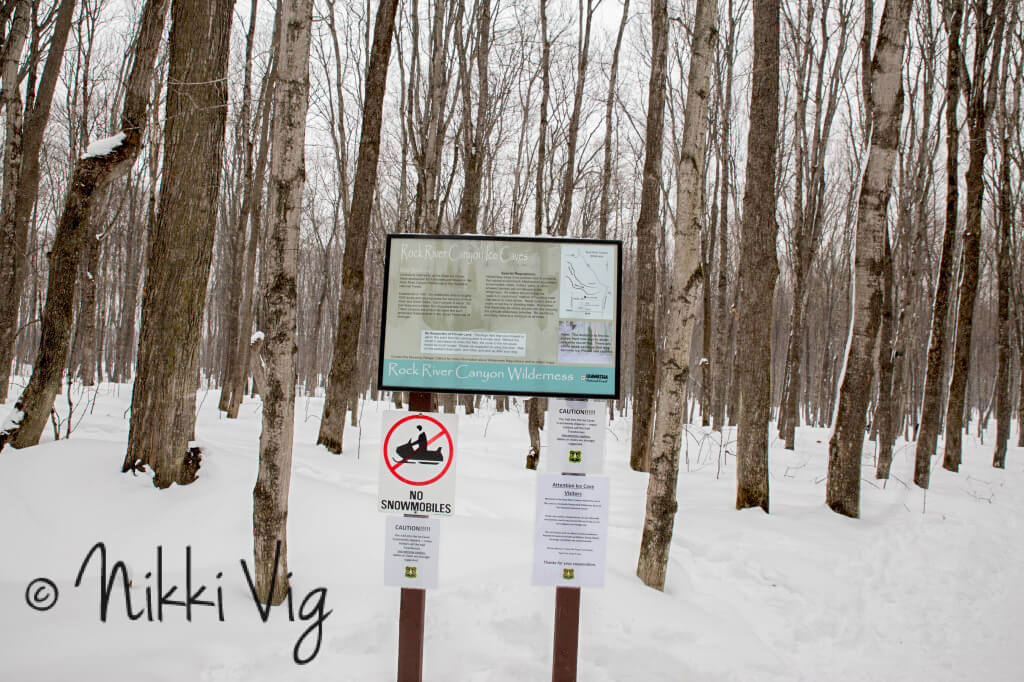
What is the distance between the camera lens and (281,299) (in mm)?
2838

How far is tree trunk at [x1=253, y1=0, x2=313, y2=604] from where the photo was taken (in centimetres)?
284

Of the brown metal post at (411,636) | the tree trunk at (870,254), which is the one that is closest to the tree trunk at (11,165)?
the brown metal post at (411,636)

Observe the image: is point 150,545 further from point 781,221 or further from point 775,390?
point 775,390

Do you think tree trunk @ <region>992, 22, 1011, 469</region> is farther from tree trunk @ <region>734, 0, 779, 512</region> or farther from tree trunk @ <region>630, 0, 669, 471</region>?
tree trunk @ <region>734, 0, 779, 512</region>

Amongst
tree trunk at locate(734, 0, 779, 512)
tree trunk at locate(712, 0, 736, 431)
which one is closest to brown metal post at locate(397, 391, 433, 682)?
tree trunk at locate(734, 0, 779, 512)

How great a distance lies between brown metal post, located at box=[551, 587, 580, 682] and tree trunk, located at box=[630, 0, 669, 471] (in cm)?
542

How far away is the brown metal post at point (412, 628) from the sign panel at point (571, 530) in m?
0.54

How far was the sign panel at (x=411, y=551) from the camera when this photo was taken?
8.38 ft

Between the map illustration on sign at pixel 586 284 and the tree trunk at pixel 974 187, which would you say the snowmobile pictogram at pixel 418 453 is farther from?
the tree trunk at pixel 974 187

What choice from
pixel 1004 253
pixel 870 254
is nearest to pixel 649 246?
pixel 870 254

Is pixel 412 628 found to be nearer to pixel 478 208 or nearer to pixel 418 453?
pixel 418 453

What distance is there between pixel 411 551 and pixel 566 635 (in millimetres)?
776

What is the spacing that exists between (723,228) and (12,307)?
13.8 m

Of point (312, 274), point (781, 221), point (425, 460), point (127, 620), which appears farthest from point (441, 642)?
point (312, 274)
